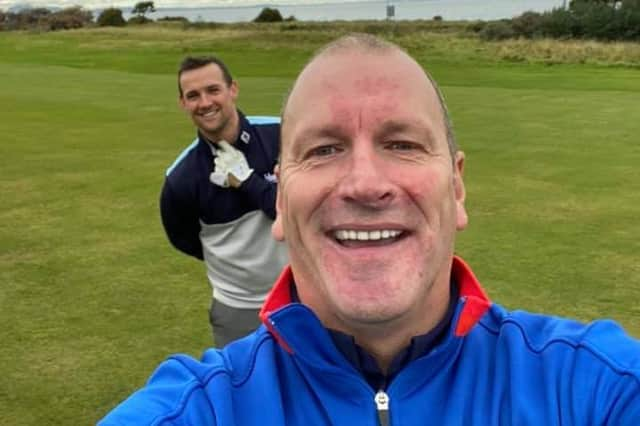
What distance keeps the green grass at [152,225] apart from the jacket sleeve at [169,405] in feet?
10.2

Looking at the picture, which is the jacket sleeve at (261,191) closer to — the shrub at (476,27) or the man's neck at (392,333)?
the man's neck at (392,333)

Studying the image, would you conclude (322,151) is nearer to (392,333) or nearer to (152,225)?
(392,333)

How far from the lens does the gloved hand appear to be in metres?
4.45

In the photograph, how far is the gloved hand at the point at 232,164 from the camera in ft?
14.6

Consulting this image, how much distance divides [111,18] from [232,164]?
2495 inches

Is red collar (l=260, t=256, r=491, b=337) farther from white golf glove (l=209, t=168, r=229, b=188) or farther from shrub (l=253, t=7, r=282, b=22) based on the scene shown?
shrub (l=253, t=7, r=282, b=22)

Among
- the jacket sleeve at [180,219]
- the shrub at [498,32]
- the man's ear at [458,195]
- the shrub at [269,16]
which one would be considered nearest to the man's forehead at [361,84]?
the man's ear at [458,195]

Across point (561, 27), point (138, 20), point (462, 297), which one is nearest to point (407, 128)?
point (462, 297)

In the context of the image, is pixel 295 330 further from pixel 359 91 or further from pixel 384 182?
pixel 359 91

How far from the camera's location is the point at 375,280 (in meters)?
1.72

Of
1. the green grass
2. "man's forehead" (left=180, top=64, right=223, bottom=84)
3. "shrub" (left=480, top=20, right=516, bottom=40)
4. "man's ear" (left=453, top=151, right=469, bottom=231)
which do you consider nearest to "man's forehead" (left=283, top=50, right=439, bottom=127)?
"man's ear" (left=453, top=151, right=469, bottom=231)

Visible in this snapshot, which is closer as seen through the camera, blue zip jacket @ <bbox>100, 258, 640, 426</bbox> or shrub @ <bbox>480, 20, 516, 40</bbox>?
blue zip jacket @ <bbox>100, 258, 640, 426</bbox>

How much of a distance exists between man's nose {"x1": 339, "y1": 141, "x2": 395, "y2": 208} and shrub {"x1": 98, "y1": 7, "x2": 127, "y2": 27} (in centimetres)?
6378

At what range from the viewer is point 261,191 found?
14.5 ft
